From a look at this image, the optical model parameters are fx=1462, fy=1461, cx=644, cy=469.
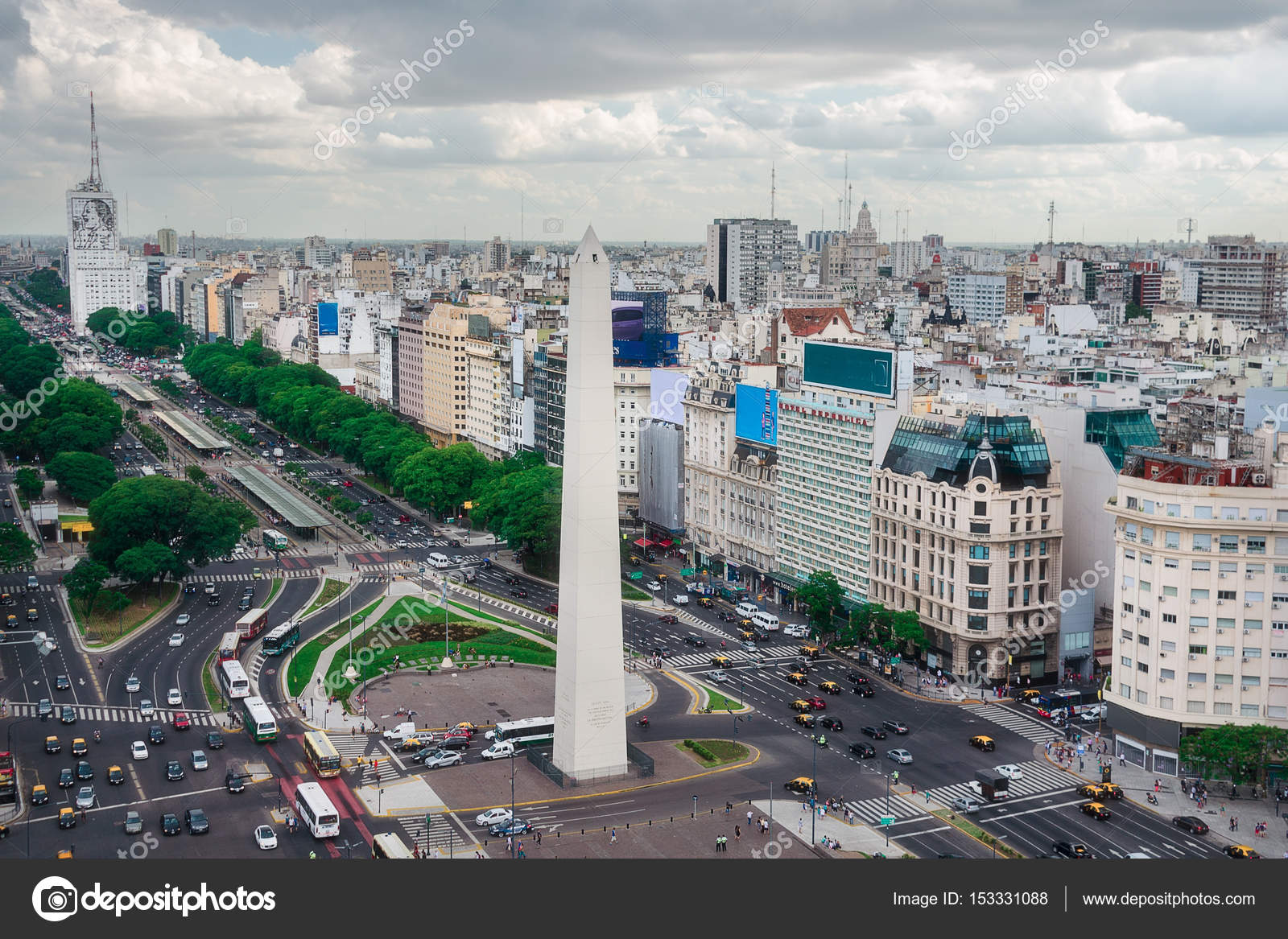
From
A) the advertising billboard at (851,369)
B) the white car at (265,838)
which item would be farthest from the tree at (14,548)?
the advertising billboard at (851,369)

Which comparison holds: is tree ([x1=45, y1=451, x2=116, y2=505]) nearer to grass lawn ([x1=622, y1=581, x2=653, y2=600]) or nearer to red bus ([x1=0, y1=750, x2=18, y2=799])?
grass lawn ([x1=622, y1=581, x2=653, y2=600])

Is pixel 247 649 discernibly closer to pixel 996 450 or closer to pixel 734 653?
pixel 734 653

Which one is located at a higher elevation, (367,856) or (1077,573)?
(1077,573)

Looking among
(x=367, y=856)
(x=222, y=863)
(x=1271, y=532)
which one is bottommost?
Result: (x=367, y=856)

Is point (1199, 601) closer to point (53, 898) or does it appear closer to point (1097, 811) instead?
point (1097, 811)

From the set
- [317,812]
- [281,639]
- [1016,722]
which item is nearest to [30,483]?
[281,639]

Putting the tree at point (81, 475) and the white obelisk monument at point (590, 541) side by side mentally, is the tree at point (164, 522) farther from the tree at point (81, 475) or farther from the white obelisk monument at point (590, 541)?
the white obelisk monument at point (590, 541)

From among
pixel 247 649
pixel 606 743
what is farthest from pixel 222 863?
pixel 247 649
